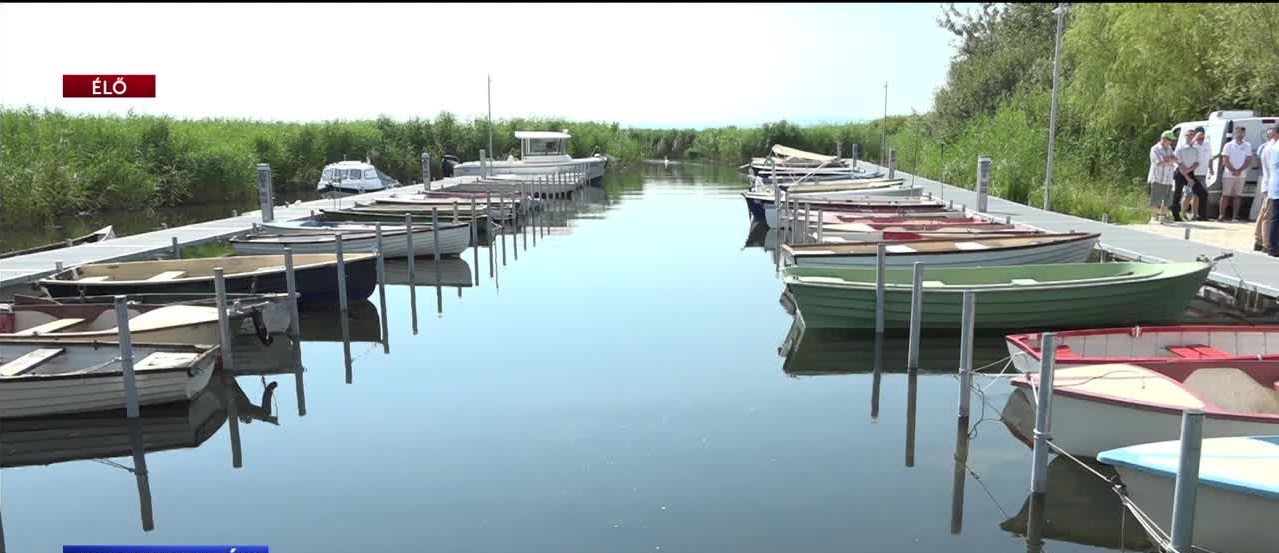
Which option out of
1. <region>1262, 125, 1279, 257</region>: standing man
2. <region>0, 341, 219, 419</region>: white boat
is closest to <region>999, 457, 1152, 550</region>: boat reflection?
<region>0, 341, 219, 419</region>: white boat

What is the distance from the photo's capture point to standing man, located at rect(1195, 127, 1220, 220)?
1852 centimetres

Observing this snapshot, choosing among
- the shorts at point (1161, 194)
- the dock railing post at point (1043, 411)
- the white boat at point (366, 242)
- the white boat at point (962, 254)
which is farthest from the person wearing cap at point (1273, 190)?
the white boat at point (366, 242)

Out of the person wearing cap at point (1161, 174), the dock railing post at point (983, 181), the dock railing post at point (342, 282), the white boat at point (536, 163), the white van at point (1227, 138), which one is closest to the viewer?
the dock railing post at point (342, 282)

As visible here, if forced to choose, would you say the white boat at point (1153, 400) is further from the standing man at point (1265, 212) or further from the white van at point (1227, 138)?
the white van at point (1227, 138)

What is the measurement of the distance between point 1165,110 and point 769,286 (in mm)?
13791

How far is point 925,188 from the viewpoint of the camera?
28812 millimetres

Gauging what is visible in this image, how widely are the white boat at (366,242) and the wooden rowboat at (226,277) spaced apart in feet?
2.60

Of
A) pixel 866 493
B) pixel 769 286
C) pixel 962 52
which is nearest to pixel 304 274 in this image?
pixel 769 286

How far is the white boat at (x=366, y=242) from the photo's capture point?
16.4m

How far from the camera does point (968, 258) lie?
44.2 ft

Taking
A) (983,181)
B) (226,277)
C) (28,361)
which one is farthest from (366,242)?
(983,181)

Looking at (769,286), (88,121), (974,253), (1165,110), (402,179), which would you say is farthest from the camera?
(402,179)

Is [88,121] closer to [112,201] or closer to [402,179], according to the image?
[112,201]

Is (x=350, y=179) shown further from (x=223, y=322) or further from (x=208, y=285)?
(x=223, y=322)
